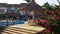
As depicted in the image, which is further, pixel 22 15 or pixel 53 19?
pixel 22 15

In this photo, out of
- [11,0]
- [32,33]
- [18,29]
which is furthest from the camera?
[11,0]

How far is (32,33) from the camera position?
10445mm

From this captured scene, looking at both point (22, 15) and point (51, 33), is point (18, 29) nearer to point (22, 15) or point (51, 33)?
point (51, 33)

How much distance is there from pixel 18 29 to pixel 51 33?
485cm

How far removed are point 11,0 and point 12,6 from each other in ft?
14.4

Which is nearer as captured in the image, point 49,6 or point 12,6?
point 49,6

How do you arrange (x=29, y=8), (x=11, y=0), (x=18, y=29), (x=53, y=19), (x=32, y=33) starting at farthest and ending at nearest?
1. (x=11, y=0)
2. (x=29, y=8)
3. (x=18, y=29)
4. (x=32, y=33)
5. (x=53, y=19)

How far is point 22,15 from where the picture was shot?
3500 cm

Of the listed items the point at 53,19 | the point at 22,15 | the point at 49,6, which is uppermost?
the point at 49,6

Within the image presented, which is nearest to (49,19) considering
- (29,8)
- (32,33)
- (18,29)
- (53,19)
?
(53,19)

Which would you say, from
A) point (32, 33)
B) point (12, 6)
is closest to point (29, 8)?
point (32, 33)

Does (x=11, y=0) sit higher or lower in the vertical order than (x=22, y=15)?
higher

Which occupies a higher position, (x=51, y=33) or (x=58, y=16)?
(x=58, y=16)

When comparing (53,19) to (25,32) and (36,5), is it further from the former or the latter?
(36,5)
